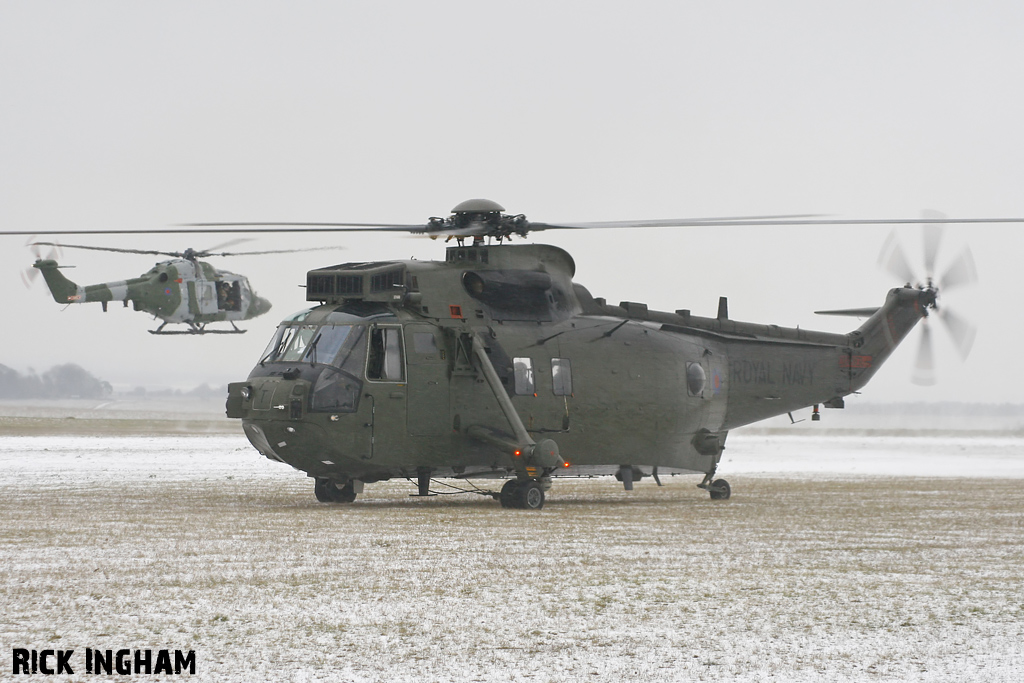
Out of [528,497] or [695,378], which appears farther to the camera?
[695,378]

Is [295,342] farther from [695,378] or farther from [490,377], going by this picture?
[695,378]

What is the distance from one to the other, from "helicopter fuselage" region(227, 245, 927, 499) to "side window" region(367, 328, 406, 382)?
2 cm

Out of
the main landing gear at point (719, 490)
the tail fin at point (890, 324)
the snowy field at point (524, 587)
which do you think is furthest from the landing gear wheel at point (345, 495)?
the tail fin at point (890, 324)

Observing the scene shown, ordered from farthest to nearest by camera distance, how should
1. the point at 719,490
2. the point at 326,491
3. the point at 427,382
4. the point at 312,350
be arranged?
the point at 719,490 < the point at 326,491 < the point at 427,382 < the point at 312,350

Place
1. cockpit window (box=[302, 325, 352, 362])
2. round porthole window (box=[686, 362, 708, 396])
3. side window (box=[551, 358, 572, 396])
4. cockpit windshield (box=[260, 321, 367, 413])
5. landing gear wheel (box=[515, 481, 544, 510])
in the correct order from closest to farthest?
cockpit windshield (box=[260, 321, 367, 413]) → cockpit window (box=[302, 325, 352, 362]) → landing gear wheel (box=[515, 481, 544, 510]) → side window (box=[551, 358, 572, 396]) → round porthole window (box=[686, 362, 708, 396])

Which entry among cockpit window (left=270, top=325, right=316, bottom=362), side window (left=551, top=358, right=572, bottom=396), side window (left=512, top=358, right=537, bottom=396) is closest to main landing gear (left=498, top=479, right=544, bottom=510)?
side window (left=512, top=358, right=537, bottom=396)

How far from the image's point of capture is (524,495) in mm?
19609

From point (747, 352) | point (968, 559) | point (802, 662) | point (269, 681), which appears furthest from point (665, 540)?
point (747, 352)

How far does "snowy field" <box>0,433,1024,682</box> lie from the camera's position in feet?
25.4

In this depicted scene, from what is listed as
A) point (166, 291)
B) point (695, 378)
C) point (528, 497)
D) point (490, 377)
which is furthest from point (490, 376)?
point (166, 291)

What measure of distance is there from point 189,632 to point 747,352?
17.0 meters

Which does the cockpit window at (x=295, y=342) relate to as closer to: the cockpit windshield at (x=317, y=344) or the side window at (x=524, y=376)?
the cockpit windshield at (x=317, y=344)

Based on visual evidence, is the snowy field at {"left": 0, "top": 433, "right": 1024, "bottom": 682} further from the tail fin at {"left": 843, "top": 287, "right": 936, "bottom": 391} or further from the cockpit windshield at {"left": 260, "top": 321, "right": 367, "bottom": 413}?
the tail fin at {"left": 843, "top": 287, "right": 936, "bottom": 391}

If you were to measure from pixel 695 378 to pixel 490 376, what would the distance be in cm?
487
